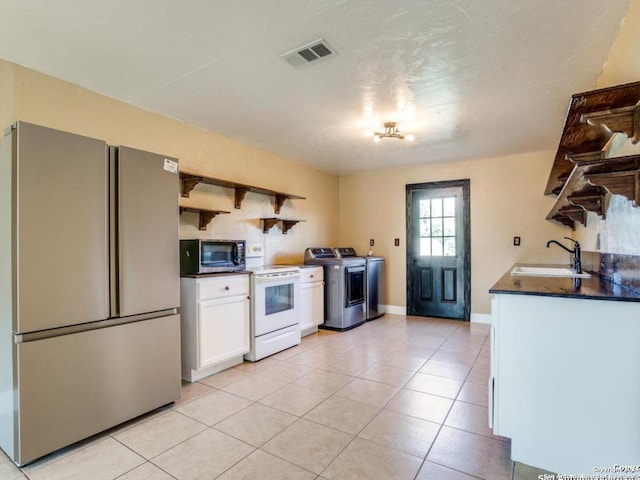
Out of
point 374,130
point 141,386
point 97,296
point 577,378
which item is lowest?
point 141,386

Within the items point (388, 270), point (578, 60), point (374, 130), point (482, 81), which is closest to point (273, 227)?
point (374, 130)

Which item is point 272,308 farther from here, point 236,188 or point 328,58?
point 328,58

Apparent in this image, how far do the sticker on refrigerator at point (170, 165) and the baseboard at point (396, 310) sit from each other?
4.11 m

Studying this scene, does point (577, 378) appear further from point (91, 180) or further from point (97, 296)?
point (91, 180)

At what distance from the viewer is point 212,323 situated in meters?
2.92

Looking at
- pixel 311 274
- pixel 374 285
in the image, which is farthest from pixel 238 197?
pixel 374 285

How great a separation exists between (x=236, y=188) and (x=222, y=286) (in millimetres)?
1271

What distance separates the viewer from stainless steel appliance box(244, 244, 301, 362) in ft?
10.9

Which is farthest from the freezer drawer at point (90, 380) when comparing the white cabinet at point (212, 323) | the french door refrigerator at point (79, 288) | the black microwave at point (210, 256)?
the black microwave at point (210, 256)

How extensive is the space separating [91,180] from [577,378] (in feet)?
9.25

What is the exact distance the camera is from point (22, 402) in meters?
1.73

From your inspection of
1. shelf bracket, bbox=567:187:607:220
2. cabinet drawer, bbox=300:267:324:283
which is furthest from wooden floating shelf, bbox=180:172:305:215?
shelf bracket, bbox=567:187:607:220

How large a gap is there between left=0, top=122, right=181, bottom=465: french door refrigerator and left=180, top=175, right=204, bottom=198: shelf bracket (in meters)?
0.78

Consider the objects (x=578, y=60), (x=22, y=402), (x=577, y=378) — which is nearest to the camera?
(x=577, y=378)
